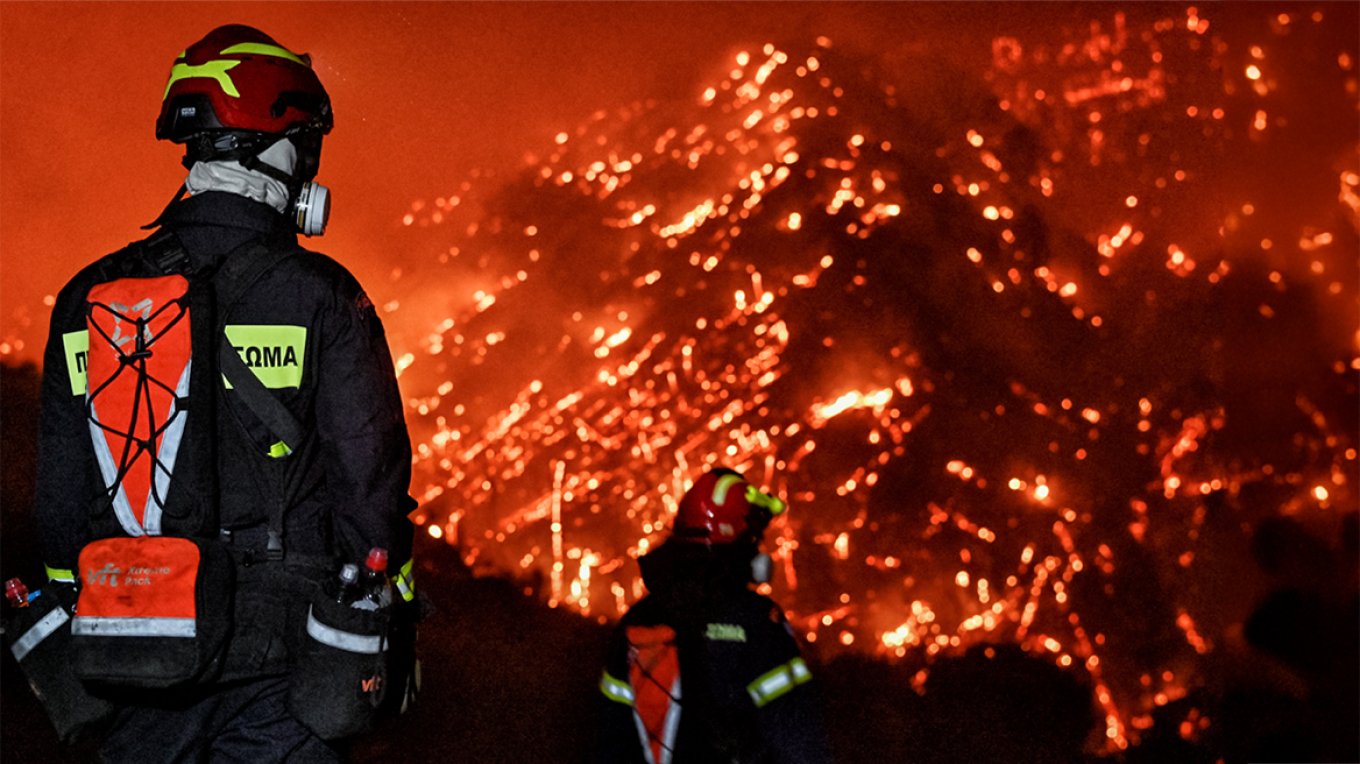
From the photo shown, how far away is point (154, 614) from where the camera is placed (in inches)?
99.5

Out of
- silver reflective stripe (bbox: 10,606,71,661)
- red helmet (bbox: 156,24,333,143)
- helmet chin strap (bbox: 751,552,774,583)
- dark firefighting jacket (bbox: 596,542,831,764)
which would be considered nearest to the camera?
silver reflective stripe (bbox: 10,606,71,661)

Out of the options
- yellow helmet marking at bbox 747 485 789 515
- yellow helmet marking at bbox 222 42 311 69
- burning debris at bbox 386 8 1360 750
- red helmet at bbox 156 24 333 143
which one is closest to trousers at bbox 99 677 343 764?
red helmet at bbox 156 24 333 143

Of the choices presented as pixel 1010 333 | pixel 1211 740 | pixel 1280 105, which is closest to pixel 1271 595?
pixel 1211 740

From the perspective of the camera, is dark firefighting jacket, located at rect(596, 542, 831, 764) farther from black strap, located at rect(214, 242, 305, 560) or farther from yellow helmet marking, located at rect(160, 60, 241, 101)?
yellow helmet marking, located at rect(160, 60, 241, 101)

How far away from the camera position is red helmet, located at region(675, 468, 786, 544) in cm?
429

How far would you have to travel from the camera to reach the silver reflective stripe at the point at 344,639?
8.26 ft

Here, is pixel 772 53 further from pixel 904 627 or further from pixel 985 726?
pixel 985 726

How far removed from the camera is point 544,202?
9.88 metres

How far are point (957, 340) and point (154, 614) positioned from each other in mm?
10247

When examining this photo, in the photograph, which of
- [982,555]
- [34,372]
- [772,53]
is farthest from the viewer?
[982,555]

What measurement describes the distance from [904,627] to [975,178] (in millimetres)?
4189

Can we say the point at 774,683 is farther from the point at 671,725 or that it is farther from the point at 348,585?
the point at 348,585

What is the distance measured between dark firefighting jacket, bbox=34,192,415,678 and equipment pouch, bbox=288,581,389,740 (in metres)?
0.10

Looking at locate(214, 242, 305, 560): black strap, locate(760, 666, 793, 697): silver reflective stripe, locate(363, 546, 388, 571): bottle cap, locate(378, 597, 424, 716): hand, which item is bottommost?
locate(760, 666, 793, 697): silver reflective stripe
